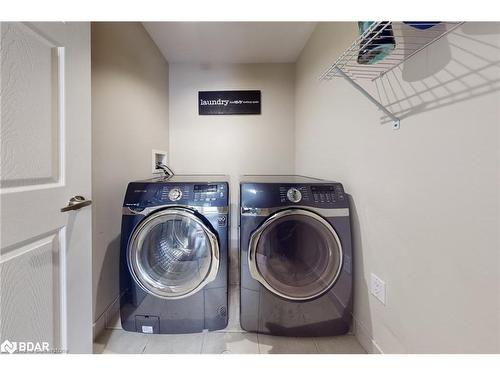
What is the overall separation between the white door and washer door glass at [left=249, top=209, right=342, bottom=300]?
34.0 inches

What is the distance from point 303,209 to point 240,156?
4.78 ft

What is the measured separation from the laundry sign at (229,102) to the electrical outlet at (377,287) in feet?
6.73

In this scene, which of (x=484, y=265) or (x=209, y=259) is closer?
(x=484, y=265)

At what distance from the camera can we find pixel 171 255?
57.0 inches

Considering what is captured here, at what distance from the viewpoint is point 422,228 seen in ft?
2.90

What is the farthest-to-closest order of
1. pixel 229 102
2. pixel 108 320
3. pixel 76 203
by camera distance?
pixel 229 102, pixel 108 320, pixel 76 203

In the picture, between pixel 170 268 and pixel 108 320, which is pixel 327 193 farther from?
pixel 108 320

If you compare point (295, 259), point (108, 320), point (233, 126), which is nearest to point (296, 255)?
→ point (295, 259)

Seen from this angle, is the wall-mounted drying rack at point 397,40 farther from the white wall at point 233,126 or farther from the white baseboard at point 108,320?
the white baseboard at point 108,320

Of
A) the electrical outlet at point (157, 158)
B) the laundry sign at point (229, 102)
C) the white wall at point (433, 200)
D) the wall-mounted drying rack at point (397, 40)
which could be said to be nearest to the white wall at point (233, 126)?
the laundry sign at point (229, 102)

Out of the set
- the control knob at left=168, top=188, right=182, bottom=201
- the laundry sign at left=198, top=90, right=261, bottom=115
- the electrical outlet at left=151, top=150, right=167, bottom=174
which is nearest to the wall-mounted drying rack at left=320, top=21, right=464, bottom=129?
the control knob at left=168, top=188, right=182, bottom=201

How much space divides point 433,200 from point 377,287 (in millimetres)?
583
